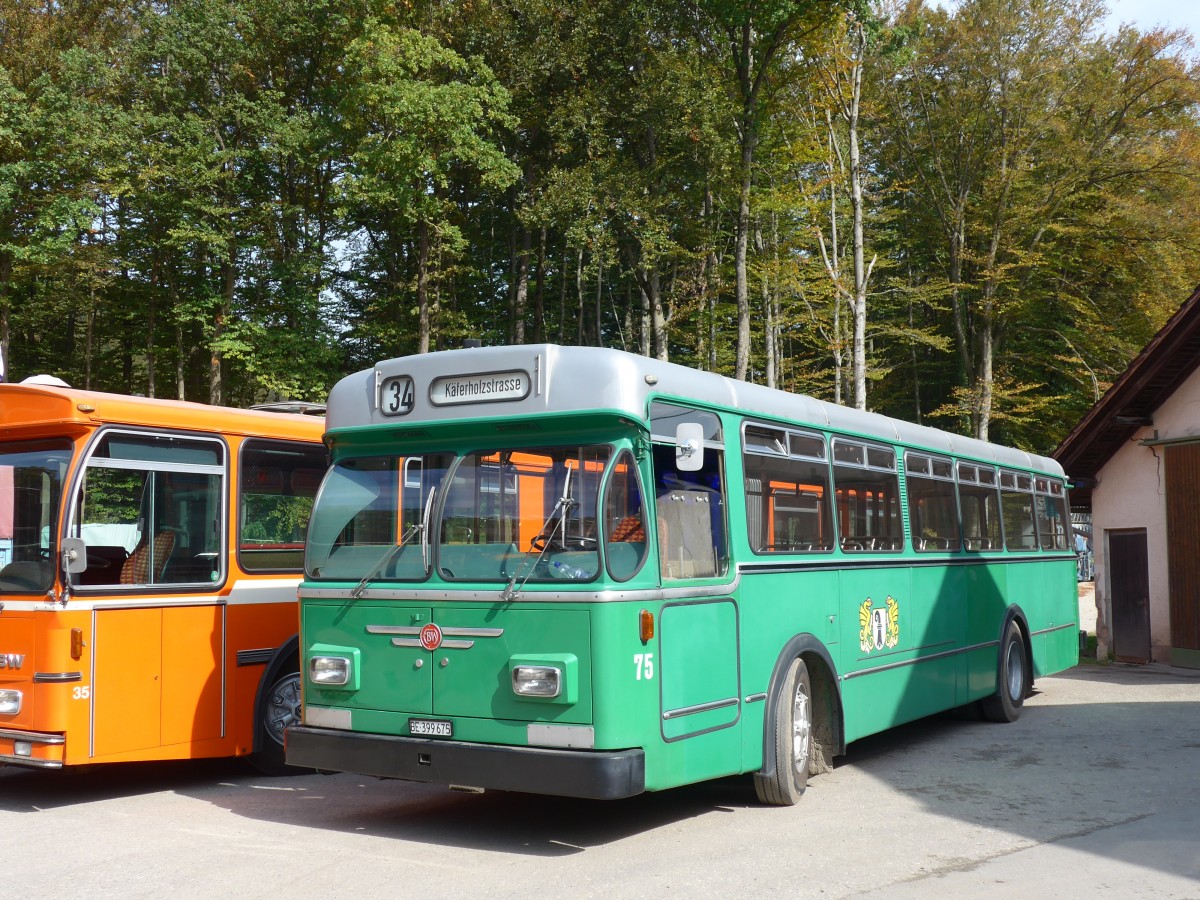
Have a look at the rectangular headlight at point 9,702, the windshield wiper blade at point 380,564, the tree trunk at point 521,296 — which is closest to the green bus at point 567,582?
the windshield wiper blade at point 380,564

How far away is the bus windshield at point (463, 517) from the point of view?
714 cm

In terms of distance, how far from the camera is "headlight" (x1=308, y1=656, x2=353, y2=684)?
7750 mm

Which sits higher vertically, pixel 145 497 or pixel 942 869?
pixel 145 497

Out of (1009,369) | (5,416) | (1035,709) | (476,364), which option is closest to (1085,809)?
(476,364)

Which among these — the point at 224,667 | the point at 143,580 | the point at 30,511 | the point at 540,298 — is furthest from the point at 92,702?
the point at 540,298

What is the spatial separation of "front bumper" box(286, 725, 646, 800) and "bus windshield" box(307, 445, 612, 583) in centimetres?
97

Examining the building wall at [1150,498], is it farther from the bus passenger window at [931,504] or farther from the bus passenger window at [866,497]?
the bus passenger window at [866,497]

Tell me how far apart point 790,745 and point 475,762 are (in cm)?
252

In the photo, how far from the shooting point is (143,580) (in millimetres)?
9023

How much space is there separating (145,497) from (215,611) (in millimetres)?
1062

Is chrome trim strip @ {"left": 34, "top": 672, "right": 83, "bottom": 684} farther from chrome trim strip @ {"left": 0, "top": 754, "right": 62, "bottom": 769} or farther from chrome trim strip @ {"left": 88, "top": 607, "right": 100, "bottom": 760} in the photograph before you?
chrome trim strip @ {"left": 0, "top": 754, "right": 62, "bottom": 769}

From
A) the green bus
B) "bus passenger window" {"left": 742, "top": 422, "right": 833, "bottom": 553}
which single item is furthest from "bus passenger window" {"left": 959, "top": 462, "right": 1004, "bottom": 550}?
the green bus

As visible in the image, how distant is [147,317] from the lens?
33.2 metres

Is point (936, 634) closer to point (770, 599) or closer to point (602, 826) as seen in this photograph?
point (770, 599)
